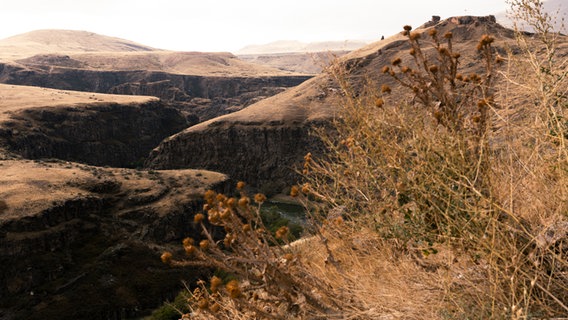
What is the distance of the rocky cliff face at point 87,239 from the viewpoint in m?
39.0

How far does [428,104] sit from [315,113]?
293 feet

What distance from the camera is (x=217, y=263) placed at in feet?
9.96

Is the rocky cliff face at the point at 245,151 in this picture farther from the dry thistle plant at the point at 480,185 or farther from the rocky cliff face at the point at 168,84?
the dry thistle plant at the point at 480,185

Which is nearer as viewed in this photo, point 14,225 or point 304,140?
point 14,225

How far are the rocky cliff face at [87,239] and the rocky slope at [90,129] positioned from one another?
33108 millimetres

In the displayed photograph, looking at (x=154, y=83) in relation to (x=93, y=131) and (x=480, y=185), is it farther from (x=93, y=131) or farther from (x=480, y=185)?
(x=480, y=185)

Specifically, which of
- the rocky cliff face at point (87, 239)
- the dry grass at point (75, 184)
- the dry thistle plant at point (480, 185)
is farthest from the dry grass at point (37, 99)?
the dry thistle plant at point (480, 185)

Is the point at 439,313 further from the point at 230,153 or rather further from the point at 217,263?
the point at 230,153

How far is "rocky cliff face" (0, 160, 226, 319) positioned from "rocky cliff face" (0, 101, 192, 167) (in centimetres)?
3323

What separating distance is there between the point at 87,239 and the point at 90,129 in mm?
67064

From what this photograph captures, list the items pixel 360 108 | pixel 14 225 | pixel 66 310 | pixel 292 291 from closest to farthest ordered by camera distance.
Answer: pixel 292 291, pixel 360 108, pixel 66 310, pixel 14 225

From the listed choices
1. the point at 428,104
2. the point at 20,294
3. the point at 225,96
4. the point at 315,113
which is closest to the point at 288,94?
the point at 315,113

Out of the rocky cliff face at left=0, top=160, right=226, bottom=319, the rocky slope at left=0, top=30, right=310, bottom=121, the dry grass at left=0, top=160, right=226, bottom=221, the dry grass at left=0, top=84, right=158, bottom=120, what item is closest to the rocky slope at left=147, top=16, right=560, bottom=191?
the dry grass at left=0, top=84, right=158, bottom=120

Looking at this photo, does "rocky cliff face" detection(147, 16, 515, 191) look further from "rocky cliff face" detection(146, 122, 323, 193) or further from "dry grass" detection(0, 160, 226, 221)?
"dry grass" detection(0, 160, 226, 221)
